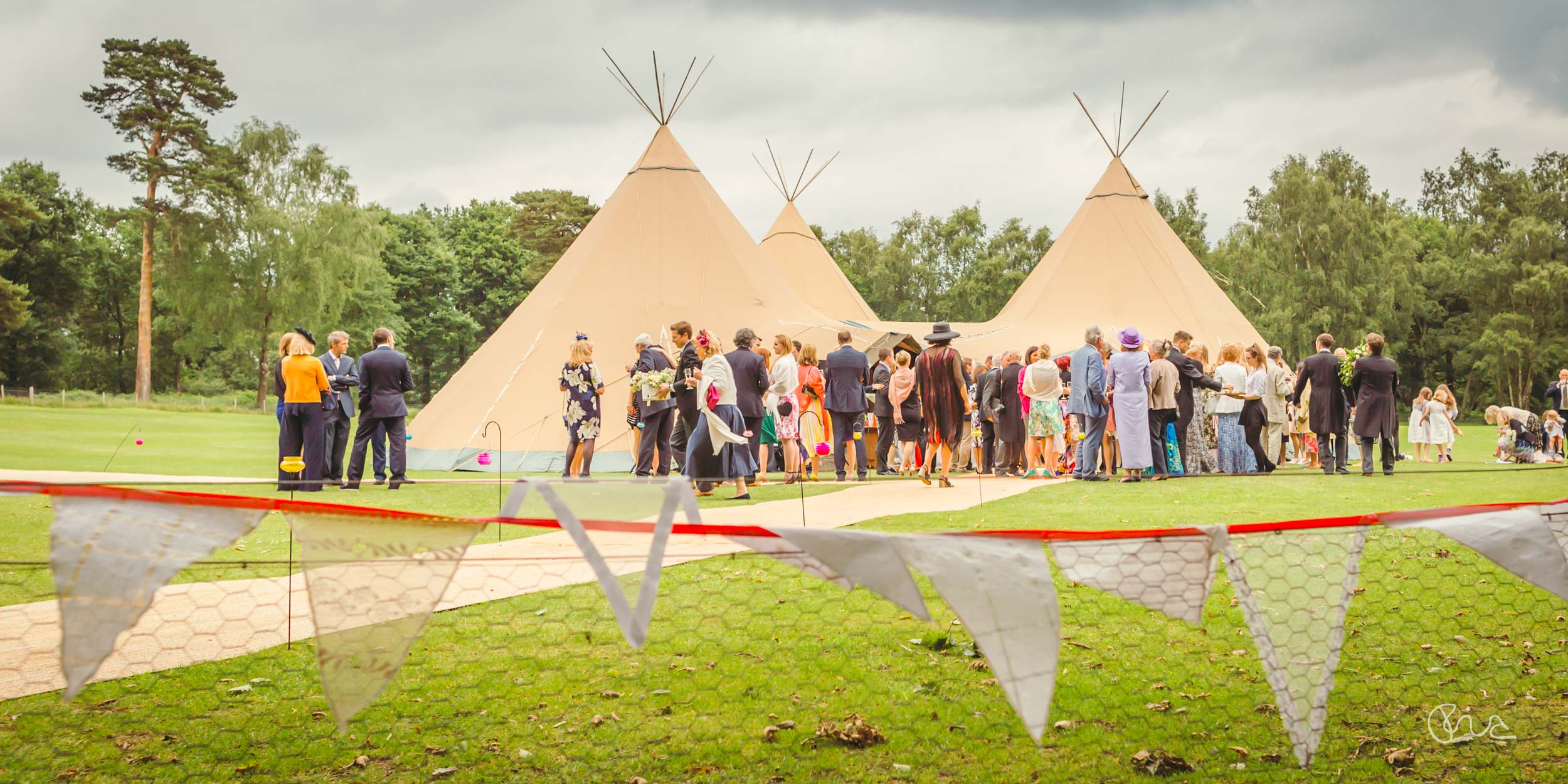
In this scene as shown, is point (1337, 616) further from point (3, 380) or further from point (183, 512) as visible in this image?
point (3, 380)

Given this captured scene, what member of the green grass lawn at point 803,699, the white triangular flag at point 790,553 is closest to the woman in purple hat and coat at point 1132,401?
the green grass lawn at point 803,699

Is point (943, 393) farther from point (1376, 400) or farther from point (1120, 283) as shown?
point (1120, 283)

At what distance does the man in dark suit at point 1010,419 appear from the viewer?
12039 millimetres

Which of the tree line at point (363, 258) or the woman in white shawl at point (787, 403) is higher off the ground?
the tree line at point (363, 258)

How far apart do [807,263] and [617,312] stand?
352 inches

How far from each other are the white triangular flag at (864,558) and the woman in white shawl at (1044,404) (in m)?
9.49

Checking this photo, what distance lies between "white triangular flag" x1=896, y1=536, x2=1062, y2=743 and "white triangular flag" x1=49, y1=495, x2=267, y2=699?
1.65 m

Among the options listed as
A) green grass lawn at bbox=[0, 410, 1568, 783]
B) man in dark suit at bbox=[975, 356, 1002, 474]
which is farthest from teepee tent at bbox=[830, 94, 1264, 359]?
green grass lawn at bbox=[0, 410, 1568, 783]

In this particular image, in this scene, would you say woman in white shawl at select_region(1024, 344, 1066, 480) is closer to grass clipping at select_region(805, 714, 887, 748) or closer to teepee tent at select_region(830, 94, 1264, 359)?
teepee tent at select_region(830, 94, 1264, 359)

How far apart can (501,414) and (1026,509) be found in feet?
27.6

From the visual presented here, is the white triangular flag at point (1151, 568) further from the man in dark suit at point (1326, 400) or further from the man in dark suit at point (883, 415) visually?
the man in dark suit at point (1326, 400)

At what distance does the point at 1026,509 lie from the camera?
8281 millimetres

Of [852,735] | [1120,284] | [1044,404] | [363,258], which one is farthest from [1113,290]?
[363,258]

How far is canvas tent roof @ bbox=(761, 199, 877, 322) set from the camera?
911 inches
